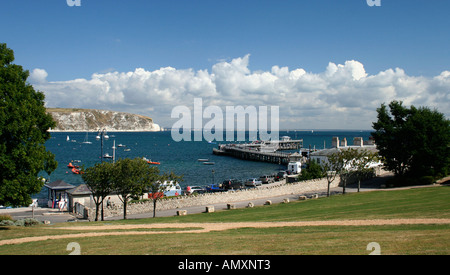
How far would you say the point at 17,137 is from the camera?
59.7ft

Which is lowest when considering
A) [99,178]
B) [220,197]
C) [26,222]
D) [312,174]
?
[220,197]

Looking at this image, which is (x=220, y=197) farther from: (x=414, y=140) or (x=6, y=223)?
(x=414, y=140)

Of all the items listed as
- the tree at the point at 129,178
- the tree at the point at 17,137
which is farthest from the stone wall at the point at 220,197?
the tree at the point at 17,137

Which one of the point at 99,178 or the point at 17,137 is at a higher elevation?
the point at 17,137

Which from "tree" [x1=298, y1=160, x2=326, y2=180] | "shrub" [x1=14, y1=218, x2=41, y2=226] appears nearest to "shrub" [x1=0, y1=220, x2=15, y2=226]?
"shrub" [x1=14, y1=218, x2=41, y2=226]

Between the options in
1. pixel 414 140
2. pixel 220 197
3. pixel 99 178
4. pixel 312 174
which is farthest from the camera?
pixel 312 174

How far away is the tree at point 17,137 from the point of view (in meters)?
17.6

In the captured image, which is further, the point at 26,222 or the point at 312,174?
the point at 312,174

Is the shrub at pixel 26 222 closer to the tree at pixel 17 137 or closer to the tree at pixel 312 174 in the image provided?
the tree at pixel 17 137

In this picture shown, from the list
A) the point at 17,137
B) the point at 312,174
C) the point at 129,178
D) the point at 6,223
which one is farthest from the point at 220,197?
the point at 17,137

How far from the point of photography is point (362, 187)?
4572 centimetres

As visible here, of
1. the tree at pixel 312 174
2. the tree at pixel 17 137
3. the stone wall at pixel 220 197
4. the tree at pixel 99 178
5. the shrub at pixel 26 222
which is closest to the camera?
the tree at pixel 17 137

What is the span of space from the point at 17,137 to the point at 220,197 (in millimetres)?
22959

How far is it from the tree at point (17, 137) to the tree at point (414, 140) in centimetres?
4416
